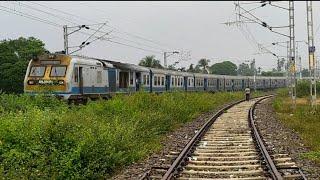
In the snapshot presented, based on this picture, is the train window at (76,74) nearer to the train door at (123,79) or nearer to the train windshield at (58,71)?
the train windshield at (58,71)

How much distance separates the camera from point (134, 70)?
31094 mm

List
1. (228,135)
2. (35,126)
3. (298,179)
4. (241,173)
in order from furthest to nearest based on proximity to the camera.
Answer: (228,135), (35,126), (241,173), (298,179)

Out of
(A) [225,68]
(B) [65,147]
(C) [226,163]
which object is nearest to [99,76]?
(B) [65,147]

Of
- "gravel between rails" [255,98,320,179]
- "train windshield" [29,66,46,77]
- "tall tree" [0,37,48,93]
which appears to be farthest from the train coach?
"tall tree" [0,37,48,93]

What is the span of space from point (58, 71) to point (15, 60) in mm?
35971

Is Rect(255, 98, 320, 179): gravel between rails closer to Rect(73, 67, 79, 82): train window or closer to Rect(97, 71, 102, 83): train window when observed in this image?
Rect(73, 67, 79, 82): train window

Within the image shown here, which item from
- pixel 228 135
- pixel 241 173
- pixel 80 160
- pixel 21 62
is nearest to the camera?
pixel 241 173

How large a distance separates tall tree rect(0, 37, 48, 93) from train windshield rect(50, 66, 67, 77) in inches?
1038

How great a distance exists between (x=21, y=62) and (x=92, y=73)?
30.8m

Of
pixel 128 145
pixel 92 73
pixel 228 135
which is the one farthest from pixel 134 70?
pixel 128 145

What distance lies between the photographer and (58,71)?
21578 mm

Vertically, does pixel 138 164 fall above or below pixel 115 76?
below

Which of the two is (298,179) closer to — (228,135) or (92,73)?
(228,135)

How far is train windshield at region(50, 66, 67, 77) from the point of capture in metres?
21.5
